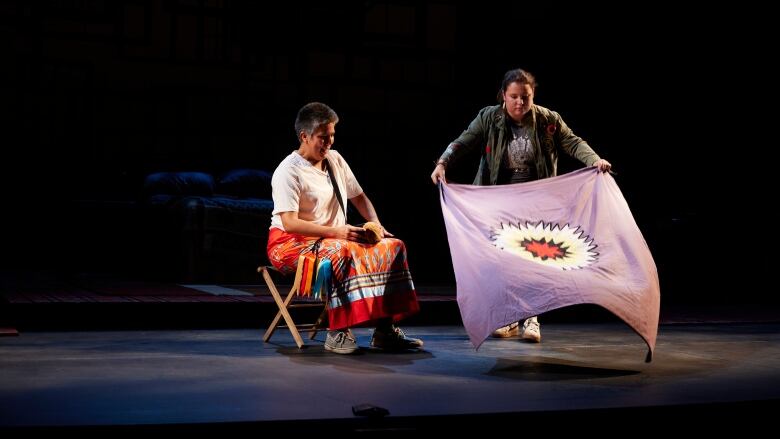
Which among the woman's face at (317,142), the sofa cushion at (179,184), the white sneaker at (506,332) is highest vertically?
the woman's face at (317,142)

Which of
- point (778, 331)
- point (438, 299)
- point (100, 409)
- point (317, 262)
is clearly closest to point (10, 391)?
point (100, 409)

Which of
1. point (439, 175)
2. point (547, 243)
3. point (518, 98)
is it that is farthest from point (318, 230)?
point (518, 98)

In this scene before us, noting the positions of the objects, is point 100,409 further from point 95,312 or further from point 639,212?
point 639,212

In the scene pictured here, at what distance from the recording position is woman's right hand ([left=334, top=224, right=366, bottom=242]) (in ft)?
12.7

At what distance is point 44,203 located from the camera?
23.1 ft

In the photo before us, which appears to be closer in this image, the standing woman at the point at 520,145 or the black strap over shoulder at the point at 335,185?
the black strap over shoulder at the point at 335,185

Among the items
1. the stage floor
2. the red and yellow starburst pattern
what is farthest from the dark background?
the red and yellow starburst pattern

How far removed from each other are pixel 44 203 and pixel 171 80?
1345 mm

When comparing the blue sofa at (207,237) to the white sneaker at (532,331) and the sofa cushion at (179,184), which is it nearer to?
the sofa cushion at (179,184)

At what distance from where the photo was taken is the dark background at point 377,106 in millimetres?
7051

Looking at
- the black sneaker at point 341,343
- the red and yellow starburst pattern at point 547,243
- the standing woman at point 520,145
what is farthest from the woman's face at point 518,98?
the black sneaker at point 341,343

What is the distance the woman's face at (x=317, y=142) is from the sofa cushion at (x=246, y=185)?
314cm

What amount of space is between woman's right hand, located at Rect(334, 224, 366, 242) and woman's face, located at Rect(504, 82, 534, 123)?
935mm

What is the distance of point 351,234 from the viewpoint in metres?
3.88
